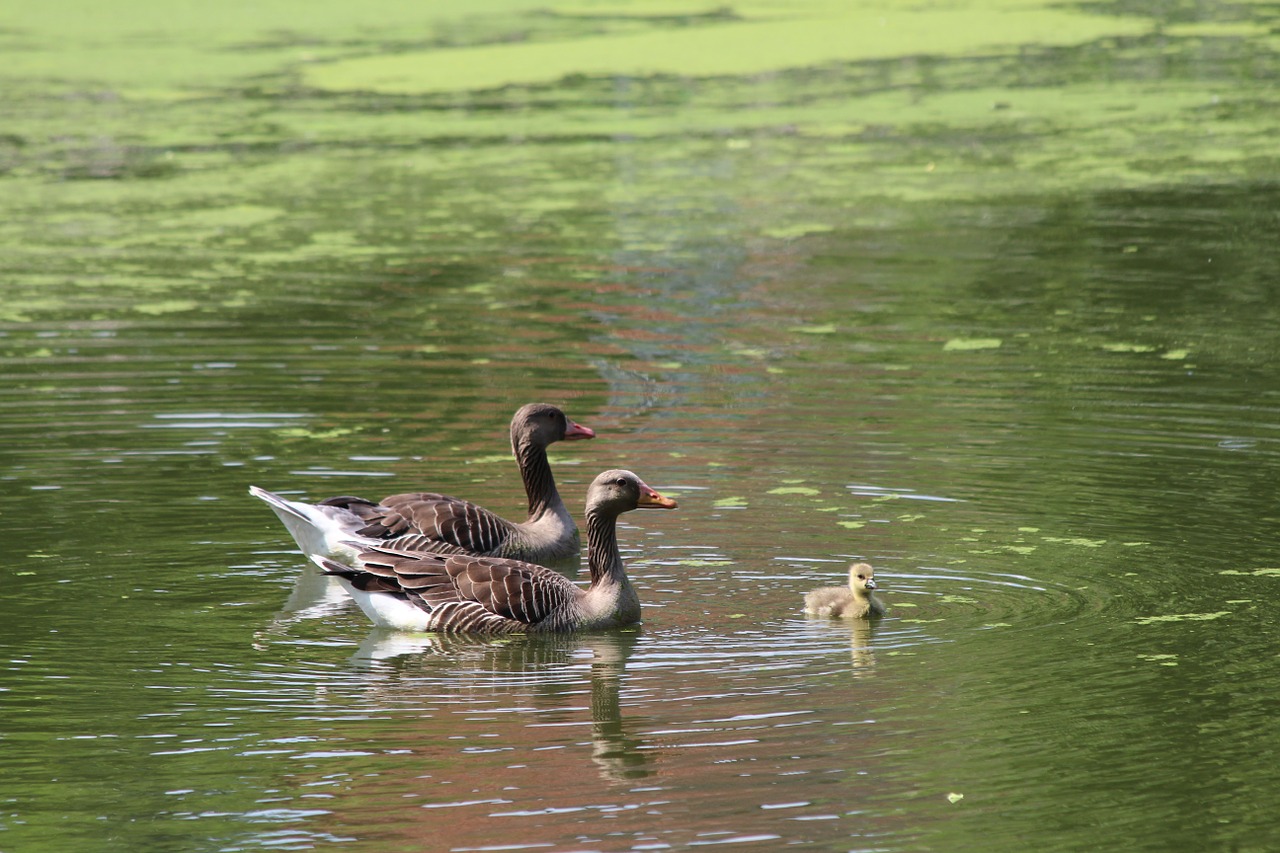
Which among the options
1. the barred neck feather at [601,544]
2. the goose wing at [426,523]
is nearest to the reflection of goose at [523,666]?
the barred neck feather at [601,544]

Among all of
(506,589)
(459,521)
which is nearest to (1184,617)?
(506,589)

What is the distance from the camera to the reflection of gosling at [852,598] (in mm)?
9234

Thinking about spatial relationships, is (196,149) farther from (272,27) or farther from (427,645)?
(427,645)

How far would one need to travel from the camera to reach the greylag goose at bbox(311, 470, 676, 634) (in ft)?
31.2

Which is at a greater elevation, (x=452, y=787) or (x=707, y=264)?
(x=707, y=264)

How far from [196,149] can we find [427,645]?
686 inches

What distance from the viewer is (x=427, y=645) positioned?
30.9ft

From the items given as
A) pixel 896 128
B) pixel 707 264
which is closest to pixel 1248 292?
pixel 707 264

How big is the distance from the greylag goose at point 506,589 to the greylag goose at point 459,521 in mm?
542

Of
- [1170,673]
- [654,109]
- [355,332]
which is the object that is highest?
[654,109]

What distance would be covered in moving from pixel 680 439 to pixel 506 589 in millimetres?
3390

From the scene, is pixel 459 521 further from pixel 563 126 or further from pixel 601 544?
pixel 563 126

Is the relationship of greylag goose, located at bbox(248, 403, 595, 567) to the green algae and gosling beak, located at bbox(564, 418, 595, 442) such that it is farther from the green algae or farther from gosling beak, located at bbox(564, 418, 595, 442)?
the green algae

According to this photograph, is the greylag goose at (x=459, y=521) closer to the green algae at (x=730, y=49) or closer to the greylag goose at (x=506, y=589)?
the greylag goose at (x=506, y=589)
